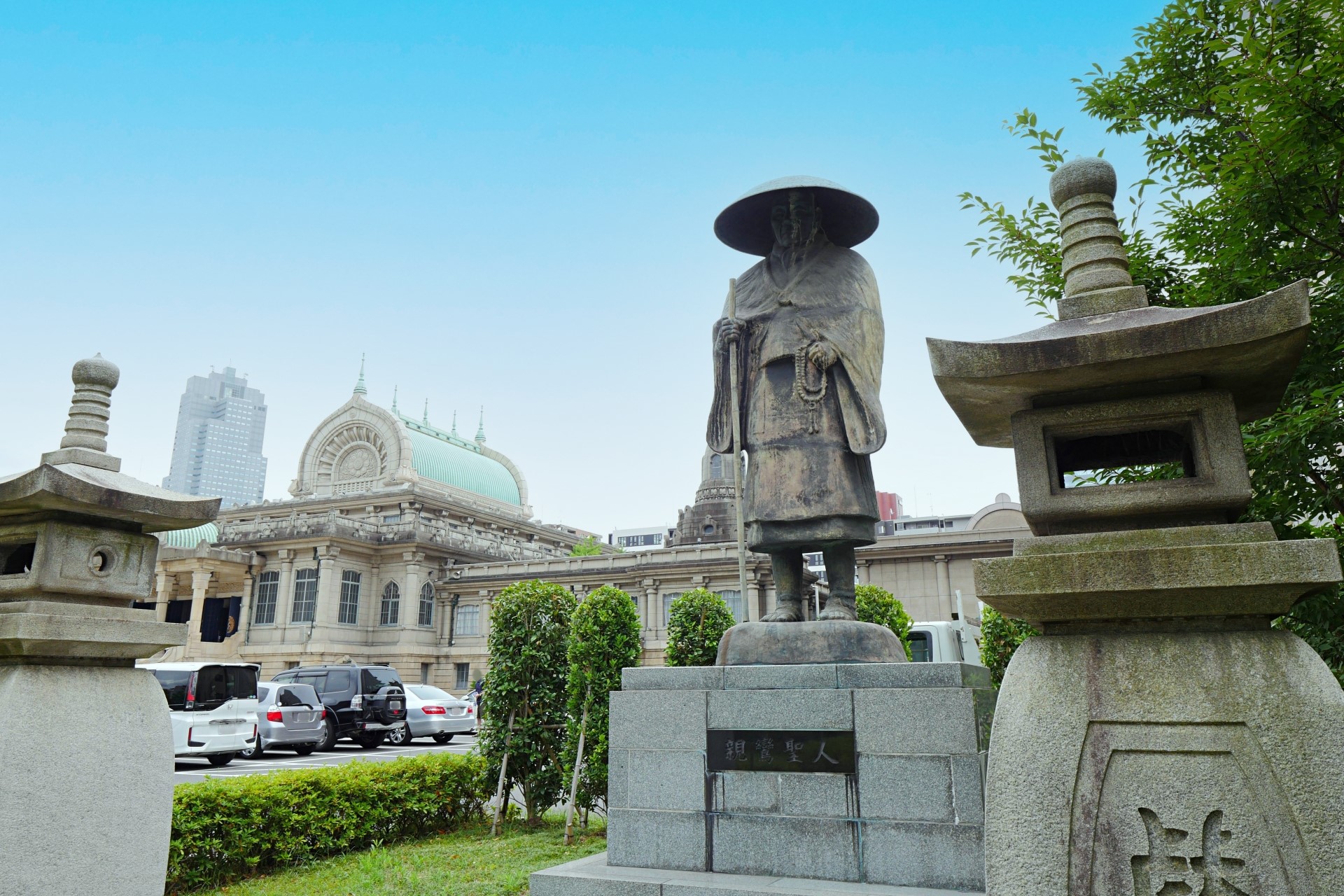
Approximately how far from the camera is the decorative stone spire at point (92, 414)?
5055 millimetres

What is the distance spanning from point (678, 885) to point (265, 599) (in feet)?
130

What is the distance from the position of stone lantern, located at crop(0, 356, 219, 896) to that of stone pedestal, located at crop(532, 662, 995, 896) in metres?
2.19

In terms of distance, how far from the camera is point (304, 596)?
3853cm

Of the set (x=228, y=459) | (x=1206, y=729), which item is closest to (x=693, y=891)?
(x=1206, y=729)

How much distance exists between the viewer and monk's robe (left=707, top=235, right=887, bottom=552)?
5.55m

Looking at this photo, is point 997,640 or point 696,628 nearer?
point 696,628

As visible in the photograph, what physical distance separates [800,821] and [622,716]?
121cm

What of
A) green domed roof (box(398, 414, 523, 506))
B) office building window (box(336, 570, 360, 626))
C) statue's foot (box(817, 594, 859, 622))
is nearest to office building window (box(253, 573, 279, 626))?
office building window (box(336, 570, 360, 626))

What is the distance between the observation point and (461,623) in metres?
39.8

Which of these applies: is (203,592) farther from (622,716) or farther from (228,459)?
(228,459)

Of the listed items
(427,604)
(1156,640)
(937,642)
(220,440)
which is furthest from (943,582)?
(220,440)

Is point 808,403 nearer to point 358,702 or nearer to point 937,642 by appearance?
point 937,642

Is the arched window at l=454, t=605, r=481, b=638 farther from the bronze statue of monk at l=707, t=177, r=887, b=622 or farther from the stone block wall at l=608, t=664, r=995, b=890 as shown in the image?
the stone block wall at l=608, t=664, r=995, b=890

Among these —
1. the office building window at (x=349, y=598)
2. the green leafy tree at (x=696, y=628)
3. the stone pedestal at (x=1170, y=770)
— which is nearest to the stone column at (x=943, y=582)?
the green leafy tree at (x=696, y=628)
